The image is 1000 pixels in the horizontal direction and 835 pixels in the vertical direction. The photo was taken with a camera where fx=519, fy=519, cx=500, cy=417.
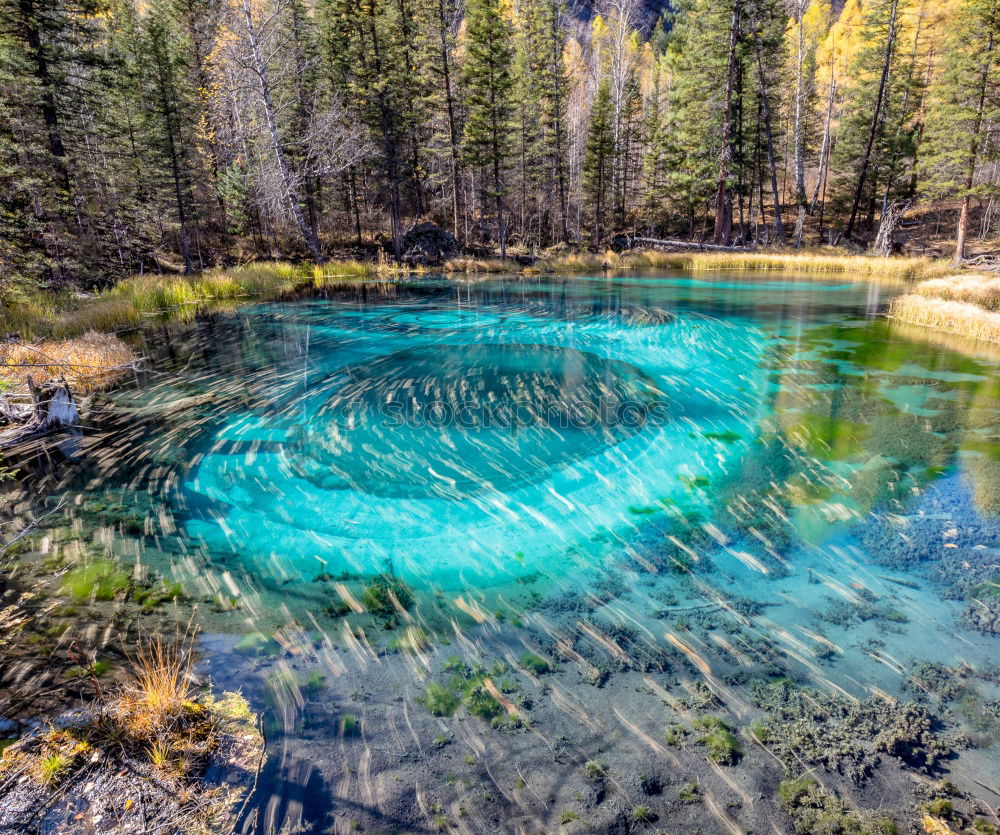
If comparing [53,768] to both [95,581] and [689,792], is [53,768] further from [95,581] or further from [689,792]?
[689,792]

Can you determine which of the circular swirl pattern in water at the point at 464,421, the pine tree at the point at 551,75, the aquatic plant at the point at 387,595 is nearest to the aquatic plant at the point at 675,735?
the aquatic plant at the point at 387,595

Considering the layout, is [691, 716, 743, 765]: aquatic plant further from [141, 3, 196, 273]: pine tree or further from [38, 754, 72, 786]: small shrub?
[141, 3, 196, 273]: pine tree

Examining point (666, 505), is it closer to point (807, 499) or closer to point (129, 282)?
point (807, 499)

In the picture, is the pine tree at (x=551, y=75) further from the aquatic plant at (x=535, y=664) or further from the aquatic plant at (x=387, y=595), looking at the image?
the aquatic plant at (x=535, y=664)

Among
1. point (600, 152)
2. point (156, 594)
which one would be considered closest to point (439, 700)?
point (156, 594)

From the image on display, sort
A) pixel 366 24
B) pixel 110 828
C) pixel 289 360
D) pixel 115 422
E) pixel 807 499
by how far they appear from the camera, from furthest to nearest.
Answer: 1. pixel 366 24
2. pixel 289 360
3. pixel 115 422
4. pixel 807 499
5. pixel 110 828

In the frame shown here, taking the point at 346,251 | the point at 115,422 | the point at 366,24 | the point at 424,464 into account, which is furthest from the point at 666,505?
the point at 366,24
